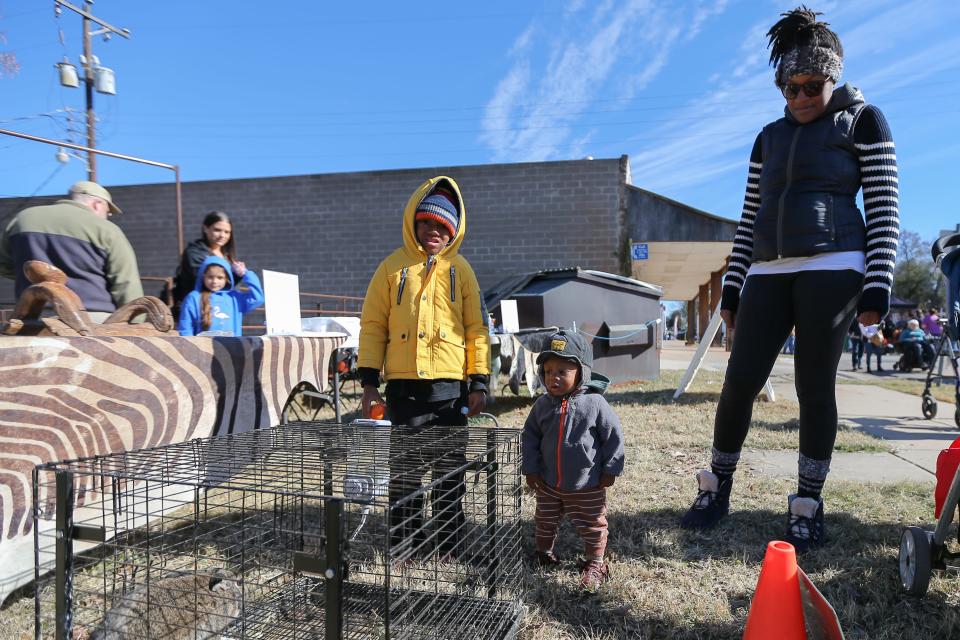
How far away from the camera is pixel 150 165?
982cm

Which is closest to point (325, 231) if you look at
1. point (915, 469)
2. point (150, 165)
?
point (150, 165)

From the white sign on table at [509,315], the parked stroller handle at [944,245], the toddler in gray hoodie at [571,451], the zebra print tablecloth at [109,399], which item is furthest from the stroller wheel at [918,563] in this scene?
the white sign on table at [509,315]

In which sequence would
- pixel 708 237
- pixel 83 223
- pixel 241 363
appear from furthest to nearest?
pixel 708 237, pixel 83 223, pixel 241 363

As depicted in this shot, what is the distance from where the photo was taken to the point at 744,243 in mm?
2795

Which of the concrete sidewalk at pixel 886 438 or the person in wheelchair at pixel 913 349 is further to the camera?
the person in wheelchair at pixel 913 349

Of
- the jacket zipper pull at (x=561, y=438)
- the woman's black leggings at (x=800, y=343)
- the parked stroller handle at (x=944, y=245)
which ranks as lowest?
the jacket zipper pull at (x=561, y=438)

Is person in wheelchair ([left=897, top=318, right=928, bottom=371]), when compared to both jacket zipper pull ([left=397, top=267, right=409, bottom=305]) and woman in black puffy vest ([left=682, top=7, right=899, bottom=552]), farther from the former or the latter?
jacket zipper pull ([left=397, top=267, right=409, bottom=305])

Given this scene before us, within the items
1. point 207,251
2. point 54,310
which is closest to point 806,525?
point 54,310

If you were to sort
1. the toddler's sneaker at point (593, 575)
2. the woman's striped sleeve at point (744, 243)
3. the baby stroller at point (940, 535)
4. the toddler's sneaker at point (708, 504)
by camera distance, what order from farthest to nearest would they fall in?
1. the woman's striped sleeve at point (744, 243)
2. the toddler's sneaker at point (708, 504)
3. the toddler's sneaker at point (593, 575)
4. the baby stroller at point (940, 535)

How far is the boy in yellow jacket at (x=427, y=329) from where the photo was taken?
95.0 inches

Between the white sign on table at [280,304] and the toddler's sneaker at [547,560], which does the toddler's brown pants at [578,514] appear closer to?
the toddler's sneaker at [547,560]

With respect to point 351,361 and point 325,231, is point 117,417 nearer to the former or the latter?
point 351,361

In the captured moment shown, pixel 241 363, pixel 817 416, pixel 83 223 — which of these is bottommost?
pixel 817 416

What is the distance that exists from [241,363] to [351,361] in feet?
11.3
